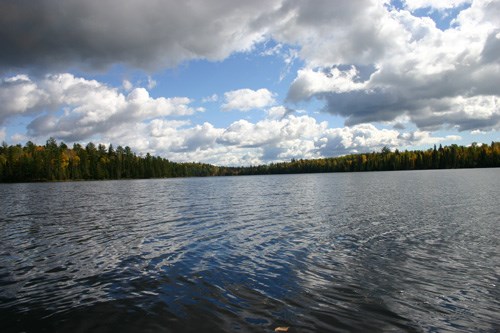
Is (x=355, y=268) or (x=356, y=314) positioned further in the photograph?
(x=355, y=268)

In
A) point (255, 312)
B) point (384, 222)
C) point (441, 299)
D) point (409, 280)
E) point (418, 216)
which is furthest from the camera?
point (418, 216)

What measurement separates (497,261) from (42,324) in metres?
21.9

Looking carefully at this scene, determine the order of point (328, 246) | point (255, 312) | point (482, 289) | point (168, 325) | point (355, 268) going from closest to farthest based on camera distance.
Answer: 1. point (168, 325)
2. point (255, 312)
3. point (482, 289)
4. point (355, 268)
5. point (328, 246)

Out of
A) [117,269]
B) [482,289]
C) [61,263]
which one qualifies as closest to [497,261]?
[482,289]

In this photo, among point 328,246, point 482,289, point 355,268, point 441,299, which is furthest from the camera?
point 328,246

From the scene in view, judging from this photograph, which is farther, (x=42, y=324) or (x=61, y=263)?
(x=61, y=263)

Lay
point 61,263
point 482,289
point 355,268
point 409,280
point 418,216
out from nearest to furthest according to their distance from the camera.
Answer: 1. point 482,289
2. point 409,280
3. point 355,268
4. point 61,263
5. point 418,216

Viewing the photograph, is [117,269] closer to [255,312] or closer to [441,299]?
[255,312]

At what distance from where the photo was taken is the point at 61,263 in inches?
742

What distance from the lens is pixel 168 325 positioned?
427 inches

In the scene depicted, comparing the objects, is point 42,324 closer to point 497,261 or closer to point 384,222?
point 497,261

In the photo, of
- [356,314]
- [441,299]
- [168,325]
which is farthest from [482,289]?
[168,325]

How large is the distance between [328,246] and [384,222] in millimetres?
12163

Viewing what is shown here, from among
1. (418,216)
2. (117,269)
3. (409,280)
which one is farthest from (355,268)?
(418,216)
